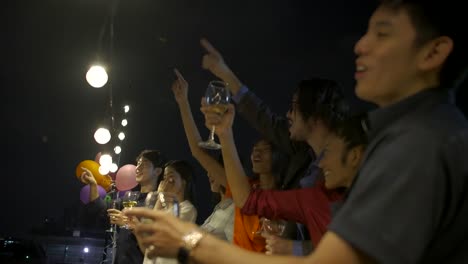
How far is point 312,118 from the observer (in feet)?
8.78

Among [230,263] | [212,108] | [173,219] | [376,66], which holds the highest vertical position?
[212,108]

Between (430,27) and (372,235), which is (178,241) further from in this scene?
(430,27)

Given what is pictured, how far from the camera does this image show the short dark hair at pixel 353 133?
7.24 feet

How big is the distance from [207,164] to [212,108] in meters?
0.92

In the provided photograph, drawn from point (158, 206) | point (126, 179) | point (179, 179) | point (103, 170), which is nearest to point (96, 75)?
point (126, 179)

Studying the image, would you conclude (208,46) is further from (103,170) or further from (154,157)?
(103,170)

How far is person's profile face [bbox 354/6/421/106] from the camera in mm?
1150

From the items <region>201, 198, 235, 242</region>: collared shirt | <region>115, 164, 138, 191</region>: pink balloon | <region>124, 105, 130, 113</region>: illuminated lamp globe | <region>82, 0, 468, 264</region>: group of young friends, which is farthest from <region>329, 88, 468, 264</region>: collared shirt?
<region>124, 105, 130, 113</region>: illuminated lamp globe

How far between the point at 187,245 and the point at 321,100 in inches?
69.2

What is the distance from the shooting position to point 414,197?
912 millimetres

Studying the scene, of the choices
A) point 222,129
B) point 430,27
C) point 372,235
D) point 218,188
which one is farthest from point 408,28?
point 218,188

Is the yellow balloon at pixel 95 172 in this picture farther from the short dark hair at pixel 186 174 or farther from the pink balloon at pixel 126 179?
the short dark hair at pixel 186 174

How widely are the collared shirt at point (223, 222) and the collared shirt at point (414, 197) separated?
241 cm

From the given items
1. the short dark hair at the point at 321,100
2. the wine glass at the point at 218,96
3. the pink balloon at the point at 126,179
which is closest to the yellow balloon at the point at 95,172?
the pink balloon at the point at 126,179
